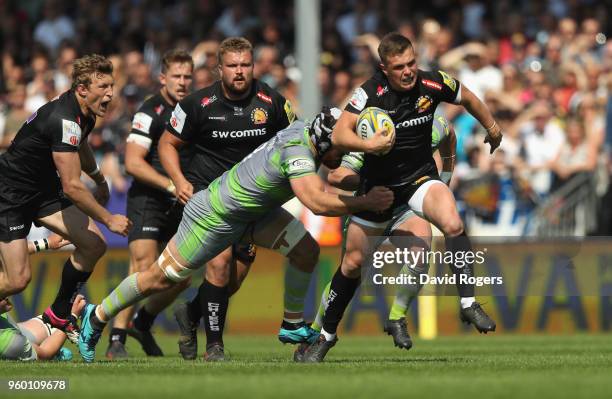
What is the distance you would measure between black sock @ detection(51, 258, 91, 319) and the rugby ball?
126 inches

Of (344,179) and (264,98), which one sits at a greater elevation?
(264,98)

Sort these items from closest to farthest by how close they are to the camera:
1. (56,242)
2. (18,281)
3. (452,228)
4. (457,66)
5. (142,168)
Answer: (452,228)
(18,281)
(56,242)
(142,168)
(457,66)

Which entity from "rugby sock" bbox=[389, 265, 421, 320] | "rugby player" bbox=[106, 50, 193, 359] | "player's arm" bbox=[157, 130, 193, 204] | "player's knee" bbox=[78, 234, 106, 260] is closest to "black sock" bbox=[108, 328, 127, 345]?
"rugby player" bbox=[106, 50, 193, 359]

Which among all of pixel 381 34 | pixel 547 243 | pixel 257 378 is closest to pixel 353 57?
pixel 381 34

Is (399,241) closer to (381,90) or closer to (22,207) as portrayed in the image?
(381,90)

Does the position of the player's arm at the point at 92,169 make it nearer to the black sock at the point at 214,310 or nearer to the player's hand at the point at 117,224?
the player's hand at the point at 117,224

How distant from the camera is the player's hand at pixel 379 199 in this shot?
10.5m

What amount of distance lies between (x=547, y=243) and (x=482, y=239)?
3.07 feet

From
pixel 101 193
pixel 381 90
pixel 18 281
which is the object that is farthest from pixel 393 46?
pixel 18 281

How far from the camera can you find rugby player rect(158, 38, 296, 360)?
12.3 meters

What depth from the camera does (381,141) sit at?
34.7 ft

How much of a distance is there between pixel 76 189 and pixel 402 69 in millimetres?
3002

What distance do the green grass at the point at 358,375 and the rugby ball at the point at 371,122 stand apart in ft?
6.24

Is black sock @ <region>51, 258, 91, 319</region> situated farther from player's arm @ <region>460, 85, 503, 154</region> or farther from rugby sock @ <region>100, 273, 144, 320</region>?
player's arm @ <region>460, 85, 503, 154</region>
